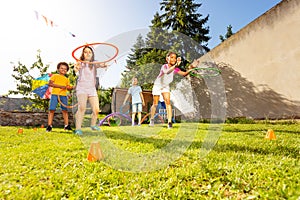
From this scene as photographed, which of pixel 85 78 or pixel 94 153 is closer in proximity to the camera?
pixel 94 153

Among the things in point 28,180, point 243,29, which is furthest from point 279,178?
point 243,29

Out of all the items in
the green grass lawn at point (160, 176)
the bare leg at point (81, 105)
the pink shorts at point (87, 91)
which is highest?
the pink shorts at point (87, 91)

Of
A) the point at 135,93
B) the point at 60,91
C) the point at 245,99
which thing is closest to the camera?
the point at 60,91

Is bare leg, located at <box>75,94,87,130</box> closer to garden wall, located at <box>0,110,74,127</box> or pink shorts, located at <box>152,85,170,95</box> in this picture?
pink shorts, located at <box>152,85,170,95</box>

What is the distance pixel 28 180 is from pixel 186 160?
1.58m

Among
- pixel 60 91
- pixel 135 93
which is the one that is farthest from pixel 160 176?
pixel 135 93

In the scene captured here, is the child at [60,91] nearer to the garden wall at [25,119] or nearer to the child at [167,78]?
the child at [167,78]

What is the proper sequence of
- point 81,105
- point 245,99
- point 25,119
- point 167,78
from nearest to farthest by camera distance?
point 81,105
point 167,78
point 25,119
point 245,99

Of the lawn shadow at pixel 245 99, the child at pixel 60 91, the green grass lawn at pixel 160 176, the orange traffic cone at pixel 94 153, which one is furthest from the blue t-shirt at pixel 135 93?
the orange traffic cone at pixel 94 153

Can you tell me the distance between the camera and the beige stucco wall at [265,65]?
7367 mm

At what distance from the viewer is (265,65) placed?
27.9ft

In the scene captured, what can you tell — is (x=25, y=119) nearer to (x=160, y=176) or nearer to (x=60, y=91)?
(x=60, y=91)

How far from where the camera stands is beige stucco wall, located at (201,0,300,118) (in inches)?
290

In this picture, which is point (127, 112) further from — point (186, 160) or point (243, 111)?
point (186, 160)
